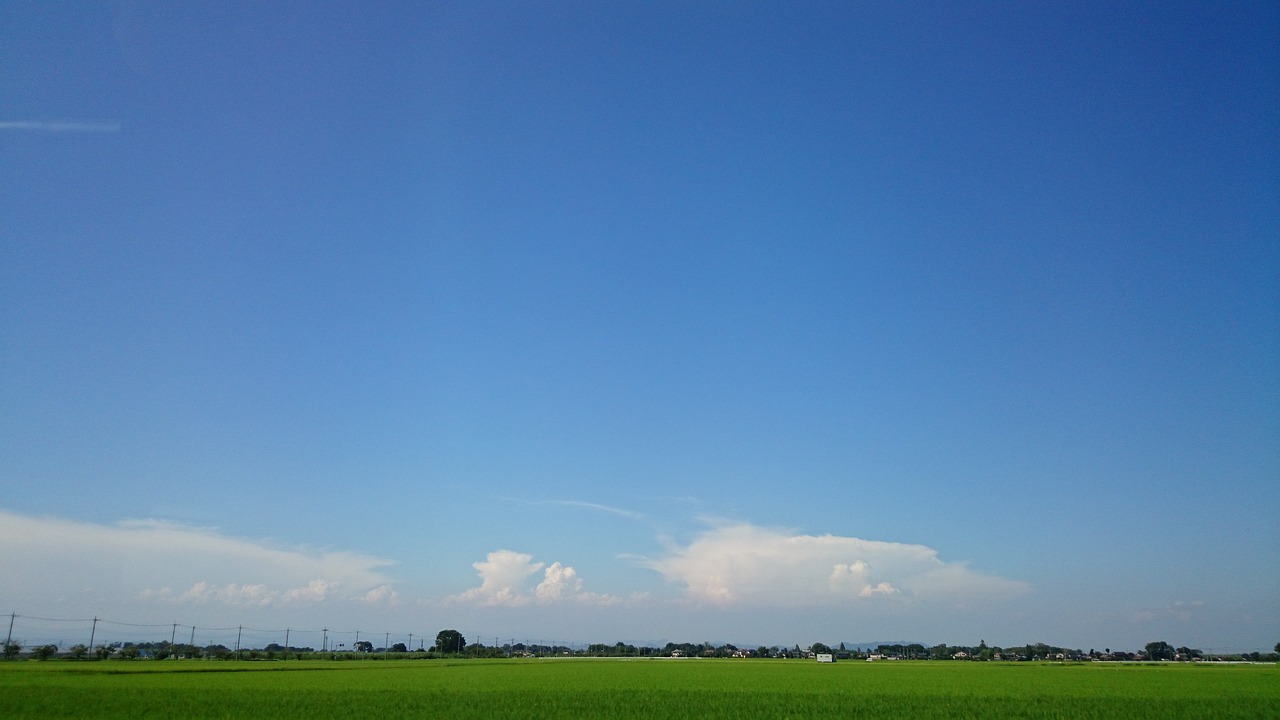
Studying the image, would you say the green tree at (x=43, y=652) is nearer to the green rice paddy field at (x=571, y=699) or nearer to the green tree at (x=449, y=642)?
the green rice paddy field at (x=571, y=699)

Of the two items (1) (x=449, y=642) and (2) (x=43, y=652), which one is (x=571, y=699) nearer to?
(2) (x=43, y=652)

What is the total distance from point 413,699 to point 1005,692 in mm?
36132

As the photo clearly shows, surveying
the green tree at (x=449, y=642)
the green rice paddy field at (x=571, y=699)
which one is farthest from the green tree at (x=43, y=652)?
the green tree at (x=449, y=642)

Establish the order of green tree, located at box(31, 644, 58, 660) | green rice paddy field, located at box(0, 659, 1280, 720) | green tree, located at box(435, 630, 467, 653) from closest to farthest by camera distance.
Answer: green rice paddy field, located at box(0, 659, 1280, 720)
green tree, located at box(31, 644, 58, 660)
green tree, located at box(435, 630, 467, 653)

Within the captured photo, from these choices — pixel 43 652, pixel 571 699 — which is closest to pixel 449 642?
pixel 43 652

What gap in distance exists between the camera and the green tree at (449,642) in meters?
A: 184

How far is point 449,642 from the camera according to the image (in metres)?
184

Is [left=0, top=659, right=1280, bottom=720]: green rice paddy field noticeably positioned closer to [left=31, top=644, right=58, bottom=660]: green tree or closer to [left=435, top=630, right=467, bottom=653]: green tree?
[left=31, top=644, right=58, bottom=660]: green tree

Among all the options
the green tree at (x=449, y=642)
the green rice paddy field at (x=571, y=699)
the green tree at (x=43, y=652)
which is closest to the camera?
the green rice paddy field at (x=571, y=699)

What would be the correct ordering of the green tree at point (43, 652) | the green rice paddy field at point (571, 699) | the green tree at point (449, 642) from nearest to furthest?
the green rice paddy field at point (571, 699) → the green tree at point (43, 652) → the green tree at point (449, 642)

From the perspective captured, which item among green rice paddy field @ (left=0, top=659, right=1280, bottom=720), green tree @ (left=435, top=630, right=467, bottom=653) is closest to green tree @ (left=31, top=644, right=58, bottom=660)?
green rice paddy field @ (left=0, top=659, right=1280, bottom=720)

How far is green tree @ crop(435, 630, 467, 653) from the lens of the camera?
18388 cm

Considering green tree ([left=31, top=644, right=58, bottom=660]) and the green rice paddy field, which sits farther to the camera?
green tree ([left=31, top=644, right=58, bottom=660])

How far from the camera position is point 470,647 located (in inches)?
7313
